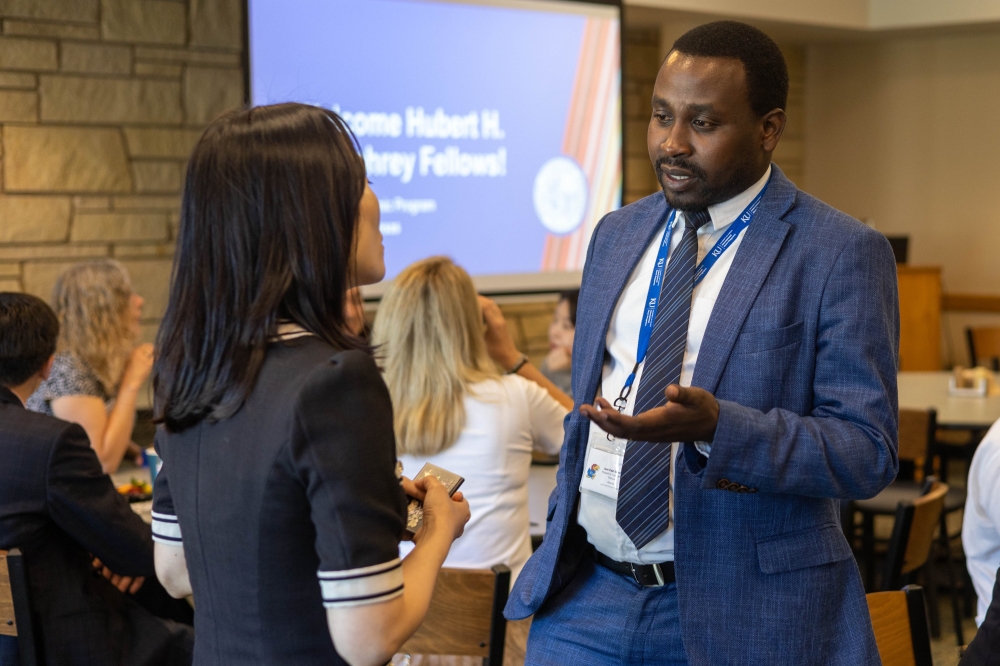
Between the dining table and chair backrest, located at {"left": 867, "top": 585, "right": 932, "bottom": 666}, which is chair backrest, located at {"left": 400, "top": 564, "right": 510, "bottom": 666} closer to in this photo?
chair backrest, located at {"left": 867, "top": 585, "right": 932, "bottom": 666}

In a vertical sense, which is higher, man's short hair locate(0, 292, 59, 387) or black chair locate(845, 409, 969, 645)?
man's short hair locate(0, 292, 59, 387)

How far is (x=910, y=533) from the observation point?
287 cm

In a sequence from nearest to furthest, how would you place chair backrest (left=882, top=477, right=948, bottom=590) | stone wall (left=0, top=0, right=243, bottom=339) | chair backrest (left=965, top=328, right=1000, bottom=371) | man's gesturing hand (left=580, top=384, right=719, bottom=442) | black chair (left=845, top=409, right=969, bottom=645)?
man's gesturing hand (left=580, top=384, right=719, bottom=442) → chair backrest (left=882, top=477, right=948, bottom=590) → black chair (left=845, top=409, right=969, bottom=645) → stone wall (left=0, top=0, right=243, bottom=339) → chair backrest (left=965, top=328, right=1000, bottom=371)

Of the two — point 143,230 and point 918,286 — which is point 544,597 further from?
point 918,286

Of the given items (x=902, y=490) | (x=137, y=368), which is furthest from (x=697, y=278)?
(x=902, y=490)

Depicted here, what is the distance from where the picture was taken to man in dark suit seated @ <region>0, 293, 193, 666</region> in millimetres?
2180

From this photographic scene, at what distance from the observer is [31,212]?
437 centimetres

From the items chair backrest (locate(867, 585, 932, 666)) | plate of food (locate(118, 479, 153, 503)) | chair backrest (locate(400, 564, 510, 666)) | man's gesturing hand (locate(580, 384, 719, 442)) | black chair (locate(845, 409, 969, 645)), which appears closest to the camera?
man's gesturing hand (locate(580, 384, 719, 442))

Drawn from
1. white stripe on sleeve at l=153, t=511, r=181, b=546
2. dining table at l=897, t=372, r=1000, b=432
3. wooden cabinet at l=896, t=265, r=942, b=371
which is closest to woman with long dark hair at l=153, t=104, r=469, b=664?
white stripe on sleeve at l=153, t=511, r=181, b=546

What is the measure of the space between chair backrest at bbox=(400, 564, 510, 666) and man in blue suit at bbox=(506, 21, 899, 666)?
284 mm

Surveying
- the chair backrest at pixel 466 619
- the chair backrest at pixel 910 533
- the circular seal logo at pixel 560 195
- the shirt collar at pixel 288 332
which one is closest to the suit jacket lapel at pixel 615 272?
the chair backrest at pixel 466 619

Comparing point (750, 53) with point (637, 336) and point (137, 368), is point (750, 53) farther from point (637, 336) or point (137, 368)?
point (137, 368)

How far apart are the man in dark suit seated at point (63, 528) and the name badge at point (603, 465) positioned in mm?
1255

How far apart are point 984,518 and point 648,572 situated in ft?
2.83
